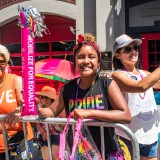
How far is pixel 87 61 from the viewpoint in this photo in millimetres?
2609

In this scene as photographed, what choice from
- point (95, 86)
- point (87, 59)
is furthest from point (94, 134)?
point (87, 59)

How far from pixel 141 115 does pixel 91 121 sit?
0.70m

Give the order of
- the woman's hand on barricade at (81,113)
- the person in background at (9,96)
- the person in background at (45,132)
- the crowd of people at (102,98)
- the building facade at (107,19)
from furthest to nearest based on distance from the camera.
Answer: the building facade at (107,19)
the person in background at (9,96)
the person in background at (45,132)
the crowd of people at (102,98)
the woman's hand on barricade at (81,113)

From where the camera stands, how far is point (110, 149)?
256 centimetres

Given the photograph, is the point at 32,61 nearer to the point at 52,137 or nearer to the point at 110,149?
the point at 52,137

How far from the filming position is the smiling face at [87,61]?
8.57ft

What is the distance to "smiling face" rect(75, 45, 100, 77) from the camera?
8.57ft

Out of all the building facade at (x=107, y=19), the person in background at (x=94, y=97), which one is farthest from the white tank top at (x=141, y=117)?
the building facade at (x=107, y=19)

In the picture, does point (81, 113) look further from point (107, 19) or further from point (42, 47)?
point (42, 47)

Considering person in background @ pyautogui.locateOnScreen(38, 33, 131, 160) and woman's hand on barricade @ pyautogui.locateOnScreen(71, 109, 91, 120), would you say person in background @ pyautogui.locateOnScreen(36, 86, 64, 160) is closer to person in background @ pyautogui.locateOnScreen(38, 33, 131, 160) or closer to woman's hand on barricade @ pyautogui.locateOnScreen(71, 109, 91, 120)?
person in background @ pyautogui.locateOnScreen(38, 33, 131, 160)

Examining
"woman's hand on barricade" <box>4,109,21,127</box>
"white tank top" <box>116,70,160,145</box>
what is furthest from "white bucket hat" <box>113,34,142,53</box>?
"woman's hand on barricade" <box>4,109,21,127</box>

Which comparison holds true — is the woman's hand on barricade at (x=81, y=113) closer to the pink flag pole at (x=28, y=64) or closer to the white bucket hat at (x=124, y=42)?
the pink flag pole at (x=28, y=64)

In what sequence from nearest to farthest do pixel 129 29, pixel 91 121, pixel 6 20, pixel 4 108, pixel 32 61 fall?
pixel 91 121 < pixel 32 61 < pixel 4 108 < pixel 129 29 < pixel 6 20

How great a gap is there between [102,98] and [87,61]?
0.95 ft
